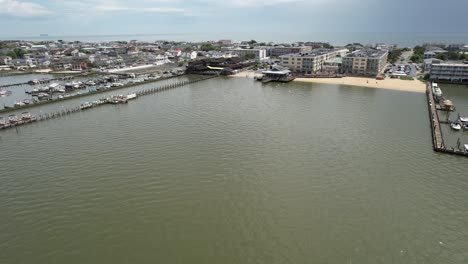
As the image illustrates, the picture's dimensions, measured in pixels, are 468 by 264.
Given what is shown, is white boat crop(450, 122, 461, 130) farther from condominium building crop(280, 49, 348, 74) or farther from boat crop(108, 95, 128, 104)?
boat crop(108, 95, 128, 104)

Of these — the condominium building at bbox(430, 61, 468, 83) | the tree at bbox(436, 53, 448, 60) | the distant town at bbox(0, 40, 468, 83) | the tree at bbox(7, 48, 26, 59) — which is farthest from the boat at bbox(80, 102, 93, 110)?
the tree at bbox(436, 53, 448, 60)

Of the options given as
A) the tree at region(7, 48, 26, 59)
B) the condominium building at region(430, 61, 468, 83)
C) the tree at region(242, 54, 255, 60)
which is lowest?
the condominium building at region(430, 61, 468, 83)

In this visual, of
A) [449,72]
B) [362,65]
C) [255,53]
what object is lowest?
[449,72]

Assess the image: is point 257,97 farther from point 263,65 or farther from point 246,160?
point 263,65

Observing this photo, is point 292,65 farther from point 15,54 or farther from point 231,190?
point 15,54

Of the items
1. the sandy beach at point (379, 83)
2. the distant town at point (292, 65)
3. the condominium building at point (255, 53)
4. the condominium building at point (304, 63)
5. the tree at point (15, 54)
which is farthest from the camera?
the condominium building at point (255, 53)

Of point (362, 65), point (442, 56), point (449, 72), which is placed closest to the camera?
point (449, 72)

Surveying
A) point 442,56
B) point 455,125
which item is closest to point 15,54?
point 455,125

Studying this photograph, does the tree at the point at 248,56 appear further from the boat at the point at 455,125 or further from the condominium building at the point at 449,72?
the boat at the point at 455,125

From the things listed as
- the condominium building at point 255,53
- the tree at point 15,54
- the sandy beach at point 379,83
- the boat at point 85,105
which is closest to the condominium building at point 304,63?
the sandy beach at point 379,83
